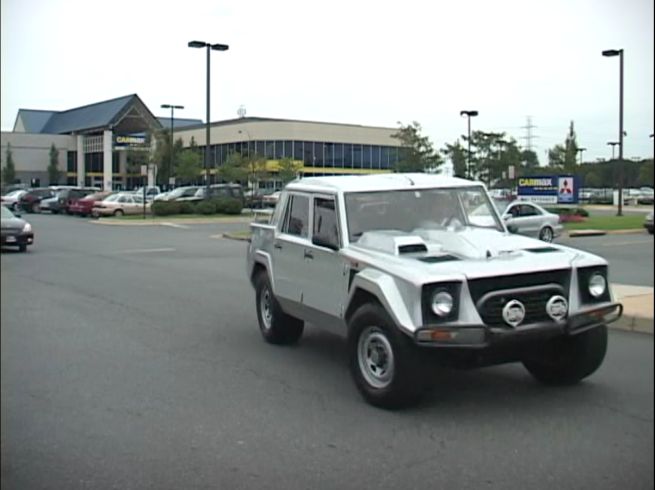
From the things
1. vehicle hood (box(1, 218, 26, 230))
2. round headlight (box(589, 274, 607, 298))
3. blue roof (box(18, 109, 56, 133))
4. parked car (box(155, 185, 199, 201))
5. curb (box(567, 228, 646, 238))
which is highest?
parked car (box(155, 185, 199, 201))

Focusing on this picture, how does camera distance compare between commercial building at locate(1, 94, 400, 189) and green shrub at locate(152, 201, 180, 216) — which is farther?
green shrub at locate(152, 201, 180, 216)

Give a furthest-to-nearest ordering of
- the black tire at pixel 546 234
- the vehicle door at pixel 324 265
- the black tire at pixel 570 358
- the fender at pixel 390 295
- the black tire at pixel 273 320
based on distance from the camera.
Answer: the black tire at pixel 273 320
the vehicle door at pixel 324 265
the fender at pixel 390 295
the black tire at pixel 546 234
the black tire at pixel 570 358

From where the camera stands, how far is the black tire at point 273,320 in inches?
243

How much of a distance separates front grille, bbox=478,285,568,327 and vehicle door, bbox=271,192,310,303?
6.00 feet

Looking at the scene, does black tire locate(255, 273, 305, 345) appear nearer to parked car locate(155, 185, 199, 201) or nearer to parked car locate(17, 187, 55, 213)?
parked car locate(17, 187, 55, 213)

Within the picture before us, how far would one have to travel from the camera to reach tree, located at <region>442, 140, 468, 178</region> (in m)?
3.19

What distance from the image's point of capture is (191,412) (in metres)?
4.52

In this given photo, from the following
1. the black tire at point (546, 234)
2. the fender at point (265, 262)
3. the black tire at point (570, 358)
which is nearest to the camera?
the black tire at point (570, 358)

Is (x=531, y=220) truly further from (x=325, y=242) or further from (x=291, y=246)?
(x=291, y=246)

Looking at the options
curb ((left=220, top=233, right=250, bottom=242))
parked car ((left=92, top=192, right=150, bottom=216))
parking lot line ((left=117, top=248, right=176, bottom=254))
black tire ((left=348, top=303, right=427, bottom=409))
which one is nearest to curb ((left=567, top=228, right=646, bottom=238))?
black tire ((left=348, top=303, right=427, bottom=409))

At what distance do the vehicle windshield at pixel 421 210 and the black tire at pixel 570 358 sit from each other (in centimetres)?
75

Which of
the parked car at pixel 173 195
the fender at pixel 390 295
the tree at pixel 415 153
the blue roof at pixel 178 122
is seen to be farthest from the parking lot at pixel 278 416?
the parked car at pixel 173 195

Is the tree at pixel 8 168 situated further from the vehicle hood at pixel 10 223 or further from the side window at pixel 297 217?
the side window at pixel 297 217

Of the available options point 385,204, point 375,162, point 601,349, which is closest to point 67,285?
point 385,204
